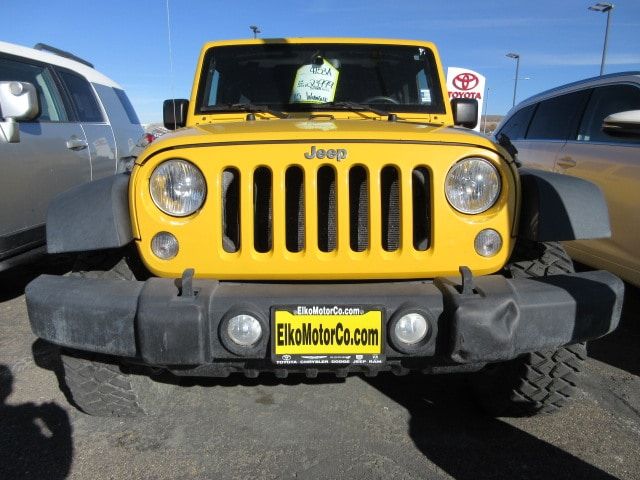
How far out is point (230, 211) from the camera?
2.40 meters

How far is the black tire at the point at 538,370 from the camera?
2.52m

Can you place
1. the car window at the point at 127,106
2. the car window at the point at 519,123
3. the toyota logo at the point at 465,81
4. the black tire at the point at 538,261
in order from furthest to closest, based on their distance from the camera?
the toyota logo at the point at 465,81, the car window at the point at 127,106, the car window at the point at 519,123, the black tire at the point at 538,261

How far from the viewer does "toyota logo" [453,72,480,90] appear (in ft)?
40.7

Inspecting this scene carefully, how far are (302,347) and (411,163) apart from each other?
858mm

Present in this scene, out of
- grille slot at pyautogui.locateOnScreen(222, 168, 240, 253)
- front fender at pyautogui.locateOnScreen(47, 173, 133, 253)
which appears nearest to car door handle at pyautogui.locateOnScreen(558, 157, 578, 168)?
grille slot at pyautogui.locateOnScreen(222, 168, 240, 253)

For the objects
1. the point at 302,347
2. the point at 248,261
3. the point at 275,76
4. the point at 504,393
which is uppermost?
the point at 275,76

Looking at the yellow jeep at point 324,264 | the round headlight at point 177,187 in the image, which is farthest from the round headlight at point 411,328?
the round headlight at point 177,187

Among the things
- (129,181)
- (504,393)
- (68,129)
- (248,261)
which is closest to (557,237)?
(504,393)

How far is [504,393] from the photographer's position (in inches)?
106

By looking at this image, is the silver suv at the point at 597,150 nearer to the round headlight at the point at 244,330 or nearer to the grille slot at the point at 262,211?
the grille slot at the point at 262,211

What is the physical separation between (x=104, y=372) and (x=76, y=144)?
3.28 meters

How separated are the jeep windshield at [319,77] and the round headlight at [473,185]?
53.3 inches

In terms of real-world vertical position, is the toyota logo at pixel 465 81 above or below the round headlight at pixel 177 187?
above

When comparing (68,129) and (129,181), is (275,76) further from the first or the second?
(68,129)
